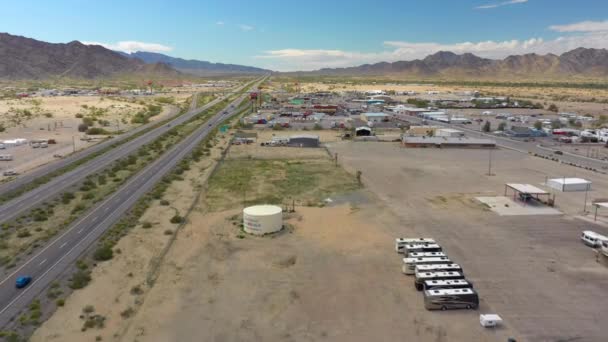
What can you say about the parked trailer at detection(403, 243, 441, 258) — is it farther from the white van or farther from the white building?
the white building

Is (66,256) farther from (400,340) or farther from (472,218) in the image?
(472,218)

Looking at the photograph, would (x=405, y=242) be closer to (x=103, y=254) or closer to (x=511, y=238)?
(x=511, y=238)

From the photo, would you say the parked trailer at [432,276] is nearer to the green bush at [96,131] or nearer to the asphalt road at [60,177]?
the asphalt road at [60,177]

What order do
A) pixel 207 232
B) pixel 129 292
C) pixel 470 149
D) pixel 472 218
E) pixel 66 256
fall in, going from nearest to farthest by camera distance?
1. pixel 129 292
2. pixel 66 256
3. pixel 207 232
4. pixel 472 218
5. pixel 470 149

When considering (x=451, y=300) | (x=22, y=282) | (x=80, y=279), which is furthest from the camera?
(x=80, y=279)

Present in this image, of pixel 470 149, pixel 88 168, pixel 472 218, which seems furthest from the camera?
pixel 470 149

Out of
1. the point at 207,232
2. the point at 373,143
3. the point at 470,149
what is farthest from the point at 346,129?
the point at 207,232

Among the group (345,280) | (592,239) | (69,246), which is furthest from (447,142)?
(69,246)
